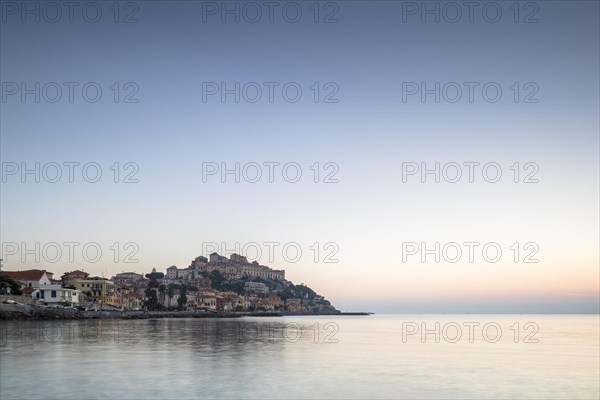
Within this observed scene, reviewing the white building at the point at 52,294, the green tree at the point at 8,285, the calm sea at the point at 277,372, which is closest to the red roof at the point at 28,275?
the white building at the point at 52,294

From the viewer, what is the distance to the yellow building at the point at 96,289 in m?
165

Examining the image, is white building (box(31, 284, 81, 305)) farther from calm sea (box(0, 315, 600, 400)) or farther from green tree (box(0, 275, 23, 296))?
calm sea (box(0, 315, 600, 400))

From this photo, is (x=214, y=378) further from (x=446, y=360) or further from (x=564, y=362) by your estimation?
(x=564, y=362)

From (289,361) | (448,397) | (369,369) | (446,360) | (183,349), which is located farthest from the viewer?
(183,349)

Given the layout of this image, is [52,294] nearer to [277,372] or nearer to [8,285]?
[8,285]

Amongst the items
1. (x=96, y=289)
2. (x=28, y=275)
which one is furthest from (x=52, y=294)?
(x=96, y=289)

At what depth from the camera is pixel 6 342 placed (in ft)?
171

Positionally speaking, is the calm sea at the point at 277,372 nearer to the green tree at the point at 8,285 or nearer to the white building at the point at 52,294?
the green tree at the point at 8,285

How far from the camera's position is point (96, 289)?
167m

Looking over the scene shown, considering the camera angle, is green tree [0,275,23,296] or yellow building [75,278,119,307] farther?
yellow building [75,278,119,307]

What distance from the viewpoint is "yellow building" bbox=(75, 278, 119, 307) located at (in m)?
165

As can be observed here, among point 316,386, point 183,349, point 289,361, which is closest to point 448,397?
point 316,386

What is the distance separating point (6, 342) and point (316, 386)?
32.4 m

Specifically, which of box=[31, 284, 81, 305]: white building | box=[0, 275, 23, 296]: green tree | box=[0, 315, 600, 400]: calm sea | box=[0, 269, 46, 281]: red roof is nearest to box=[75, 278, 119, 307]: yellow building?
box=[0, 269, 46, 281]: red roof
